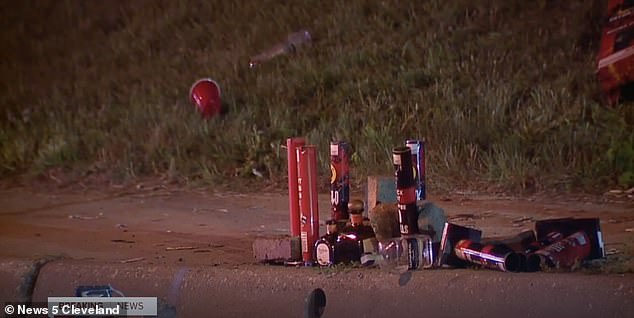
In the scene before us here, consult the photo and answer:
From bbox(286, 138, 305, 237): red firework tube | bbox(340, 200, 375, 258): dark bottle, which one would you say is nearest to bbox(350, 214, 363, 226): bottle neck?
bbox(340, 200, 375, 258): dark bottle

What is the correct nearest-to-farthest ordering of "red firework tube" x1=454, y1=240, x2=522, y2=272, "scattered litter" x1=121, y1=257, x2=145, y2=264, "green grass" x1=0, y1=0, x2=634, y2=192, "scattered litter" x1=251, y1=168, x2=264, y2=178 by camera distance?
Answer: "red firework tube" x1=454, y1=240, x2=522, y2=272, "scattered litter" x1=121, y1=257, x2=145, y2=264, "green grass" x1=0, y1=0, x2=634, y2=192, "scattered litter" x1=251, y1=168, x2=264, y2=178

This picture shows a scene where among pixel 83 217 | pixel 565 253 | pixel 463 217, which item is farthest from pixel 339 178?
pixel 83 217

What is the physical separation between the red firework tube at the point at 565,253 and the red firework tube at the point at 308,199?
1203mm

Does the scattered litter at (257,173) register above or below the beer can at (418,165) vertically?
above

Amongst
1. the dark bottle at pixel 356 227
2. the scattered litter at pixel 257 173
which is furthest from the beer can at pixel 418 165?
the scattered litter at pixel 257 173

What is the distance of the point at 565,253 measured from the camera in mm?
5492

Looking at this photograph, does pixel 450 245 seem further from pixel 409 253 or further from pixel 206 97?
pixel 206 97

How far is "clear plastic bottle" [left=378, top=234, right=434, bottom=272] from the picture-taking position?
5.63 metres

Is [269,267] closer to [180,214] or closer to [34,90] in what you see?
[180,214]

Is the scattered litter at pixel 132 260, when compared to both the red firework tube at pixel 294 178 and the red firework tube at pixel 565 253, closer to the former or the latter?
the red firework tube at pixel 294 178

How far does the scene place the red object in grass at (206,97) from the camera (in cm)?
1074

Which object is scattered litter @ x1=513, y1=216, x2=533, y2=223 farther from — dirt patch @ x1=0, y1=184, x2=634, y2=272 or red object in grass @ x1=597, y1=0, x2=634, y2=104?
red object in grass @ x1=597, y1=0, x2=634, y2=104

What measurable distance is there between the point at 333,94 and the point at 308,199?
4.81 metres

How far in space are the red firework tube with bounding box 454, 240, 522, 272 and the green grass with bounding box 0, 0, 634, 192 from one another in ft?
9.33
